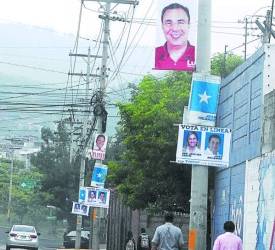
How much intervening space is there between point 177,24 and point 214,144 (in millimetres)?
1896

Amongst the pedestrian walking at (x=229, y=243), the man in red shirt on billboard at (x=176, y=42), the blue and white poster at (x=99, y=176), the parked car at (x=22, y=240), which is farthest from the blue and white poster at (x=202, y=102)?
the parked car at (x=22, y=240)

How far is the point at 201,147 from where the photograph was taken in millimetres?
10086

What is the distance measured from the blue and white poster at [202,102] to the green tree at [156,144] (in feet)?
29.5

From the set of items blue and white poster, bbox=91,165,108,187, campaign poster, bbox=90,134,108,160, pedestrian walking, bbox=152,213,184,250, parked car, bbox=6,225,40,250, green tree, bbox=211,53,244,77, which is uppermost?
green tree, bbox=211,53,244,77

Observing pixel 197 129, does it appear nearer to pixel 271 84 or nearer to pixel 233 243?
pixel 233 243

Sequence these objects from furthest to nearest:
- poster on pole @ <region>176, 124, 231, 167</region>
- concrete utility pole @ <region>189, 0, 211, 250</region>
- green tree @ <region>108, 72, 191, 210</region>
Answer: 1. green tree @ <region>108, 72, 191, 210</region>
2. concrete utility pole @ <region>189, 0, 211, 250</region>
3. poster on pole @ <region>176, 124, 231, 167</region>

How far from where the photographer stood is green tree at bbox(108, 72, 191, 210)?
64.7 feet

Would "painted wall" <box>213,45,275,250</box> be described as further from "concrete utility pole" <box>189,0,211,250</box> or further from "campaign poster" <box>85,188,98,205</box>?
"campaign poster" <box>85,188,98,205</box>

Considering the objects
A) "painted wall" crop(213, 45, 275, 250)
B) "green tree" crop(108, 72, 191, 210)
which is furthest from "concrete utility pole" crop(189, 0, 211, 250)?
"green tree" crop(108, 72, 191, 210)

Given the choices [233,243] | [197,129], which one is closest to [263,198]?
[233,243]

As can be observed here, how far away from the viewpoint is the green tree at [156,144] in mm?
19719

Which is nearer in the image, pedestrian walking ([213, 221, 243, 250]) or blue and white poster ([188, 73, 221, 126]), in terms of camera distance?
blue and white poster ([188, 73, 221, 126])

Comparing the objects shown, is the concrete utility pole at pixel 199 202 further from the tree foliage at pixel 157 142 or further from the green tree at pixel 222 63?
the green tree at pixel 222 63

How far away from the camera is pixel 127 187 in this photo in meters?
22.7
